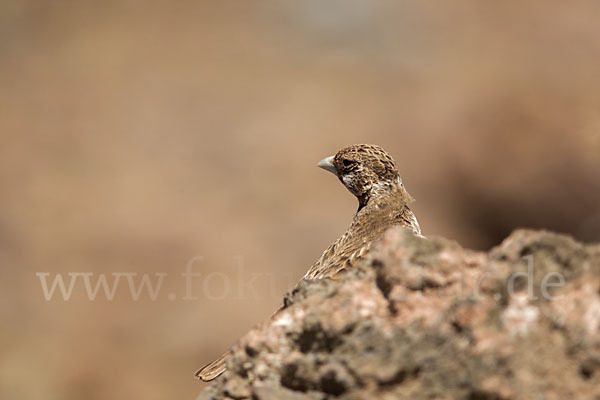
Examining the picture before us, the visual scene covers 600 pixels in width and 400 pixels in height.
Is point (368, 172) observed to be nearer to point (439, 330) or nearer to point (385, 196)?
point (385, 196)

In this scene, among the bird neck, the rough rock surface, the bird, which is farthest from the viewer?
the bird neck

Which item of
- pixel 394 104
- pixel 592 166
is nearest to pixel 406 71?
pixel 394 104

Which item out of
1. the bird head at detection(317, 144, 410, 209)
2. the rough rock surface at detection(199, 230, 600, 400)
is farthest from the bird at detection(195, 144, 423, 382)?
the rough rock surface at detection(199, 230, 600, 400)

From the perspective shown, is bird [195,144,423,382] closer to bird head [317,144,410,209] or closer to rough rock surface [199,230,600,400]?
bird head [317,144,410,209]

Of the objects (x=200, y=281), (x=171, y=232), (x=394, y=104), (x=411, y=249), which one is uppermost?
(x=394, y=104)

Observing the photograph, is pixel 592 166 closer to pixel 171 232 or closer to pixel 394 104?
pixel 394 104
